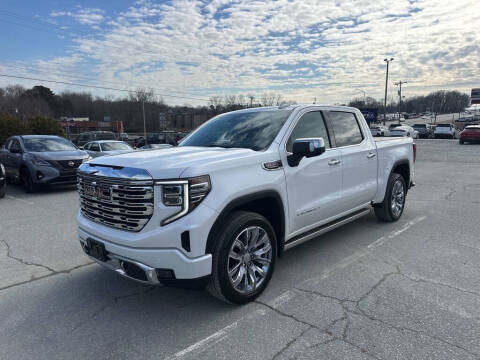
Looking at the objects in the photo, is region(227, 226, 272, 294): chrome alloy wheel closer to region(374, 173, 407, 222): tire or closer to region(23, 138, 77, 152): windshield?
region(374, 173, 407, 222): tire

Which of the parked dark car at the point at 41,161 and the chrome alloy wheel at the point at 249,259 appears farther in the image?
the parked dark car at the point at 41,161

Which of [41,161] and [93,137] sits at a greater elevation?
[93,137]

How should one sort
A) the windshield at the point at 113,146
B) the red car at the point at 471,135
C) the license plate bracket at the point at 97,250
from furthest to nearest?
1. the red car at the point at 471,135
2. the windshield at the point at 113,146
3. the license plate bracket at the point at 97,250

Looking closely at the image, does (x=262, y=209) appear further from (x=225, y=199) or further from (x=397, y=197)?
(x=397, y=197)

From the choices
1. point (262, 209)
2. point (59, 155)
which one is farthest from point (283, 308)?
point (59, 155)

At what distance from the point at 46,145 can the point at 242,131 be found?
884 centimetres

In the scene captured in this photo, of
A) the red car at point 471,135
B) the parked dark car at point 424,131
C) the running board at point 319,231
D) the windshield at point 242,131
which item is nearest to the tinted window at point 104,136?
the windshield at point 242,131

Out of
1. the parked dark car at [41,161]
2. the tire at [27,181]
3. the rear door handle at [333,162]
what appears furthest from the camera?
the tire at [27,181]

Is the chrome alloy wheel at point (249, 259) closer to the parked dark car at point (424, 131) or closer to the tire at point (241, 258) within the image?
the tire at point (241, 258)

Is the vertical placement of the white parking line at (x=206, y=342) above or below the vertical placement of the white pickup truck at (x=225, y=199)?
below

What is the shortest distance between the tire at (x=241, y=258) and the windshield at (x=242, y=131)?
0.85m

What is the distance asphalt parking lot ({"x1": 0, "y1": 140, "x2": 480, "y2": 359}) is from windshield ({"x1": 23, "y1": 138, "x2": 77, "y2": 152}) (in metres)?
5.88

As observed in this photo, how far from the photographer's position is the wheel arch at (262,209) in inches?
116

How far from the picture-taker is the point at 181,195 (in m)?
2.79
